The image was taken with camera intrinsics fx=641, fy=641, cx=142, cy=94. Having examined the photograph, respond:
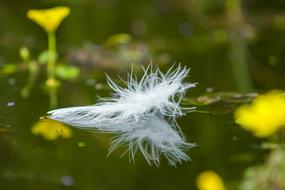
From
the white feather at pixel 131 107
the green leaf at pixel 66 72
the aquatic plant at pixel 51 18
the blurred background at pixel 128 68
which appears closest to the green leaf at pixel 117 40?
the blurred background at pixel 128 68

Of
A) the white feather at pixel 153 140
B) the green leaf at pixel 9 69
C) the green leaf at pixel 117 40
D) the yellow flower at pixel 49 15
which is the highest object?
the green leaf at pixel 117 40

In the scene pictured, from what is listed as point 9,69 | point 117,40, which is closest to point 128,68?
point 117,40

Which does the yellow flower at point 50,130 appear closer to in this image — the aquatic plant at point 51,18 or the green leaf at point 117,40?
the aquatic plant at point 51,18

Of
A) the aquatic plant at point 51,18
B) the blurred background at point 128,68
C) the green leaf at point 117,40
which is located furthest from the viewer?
the green leaf at point 117,40

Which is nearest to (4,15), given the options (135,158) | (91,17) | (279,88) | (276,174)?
(91,17)

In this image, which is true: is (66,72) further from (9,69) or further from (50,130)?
(50,130)

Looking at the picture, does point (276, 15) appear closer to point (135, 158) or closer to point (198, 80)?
point (198, 80)
